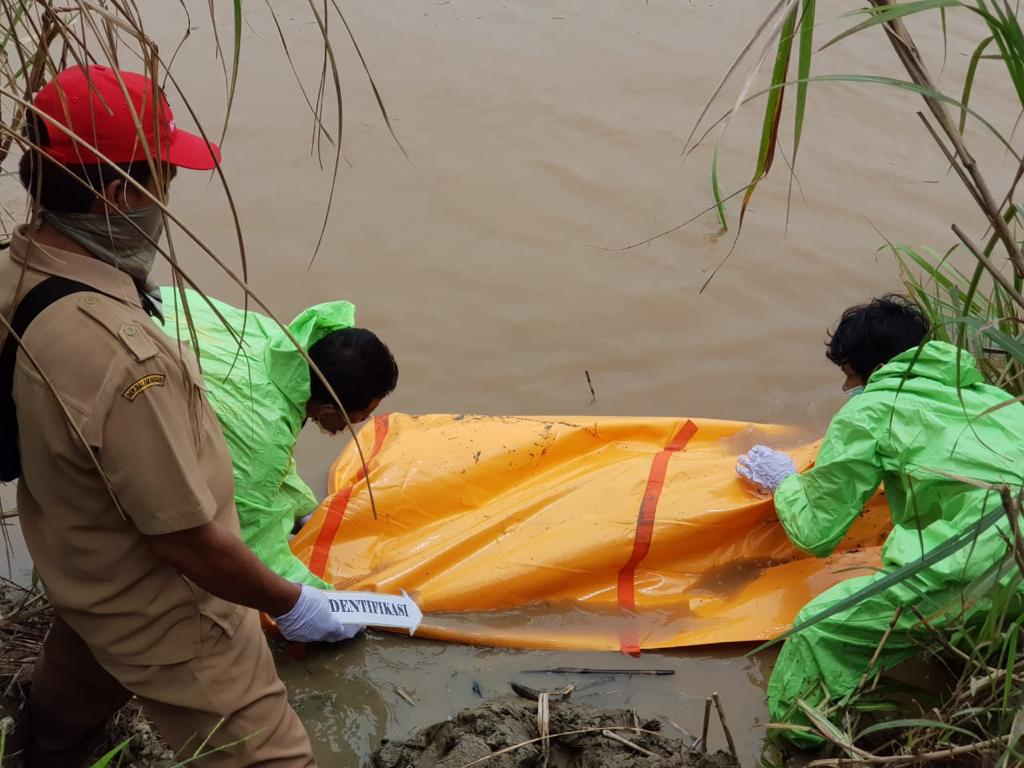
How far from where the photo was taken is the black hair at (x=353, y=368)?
2.53 meters

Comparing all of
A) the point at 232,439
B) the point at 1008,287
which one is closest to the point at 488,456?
the point at 232,439

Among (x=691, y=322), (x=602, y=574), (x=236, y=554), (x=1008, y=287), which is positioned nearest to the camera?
(x=1008, y=287)

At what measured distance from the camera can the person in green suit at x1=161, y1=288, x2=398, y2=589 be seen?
8.34 feet

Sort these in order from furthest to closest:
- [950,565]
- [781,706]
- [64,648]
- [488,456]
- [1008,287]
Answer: [488,456]
[781,706]
[950,565]
[64,648]
[1008,287]

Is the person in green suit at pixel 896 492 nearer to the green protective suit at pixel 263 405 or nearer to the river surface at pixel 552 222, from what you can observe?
the river surface at pixel 552 222

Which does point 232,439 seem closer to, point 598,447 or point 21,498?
point 21,498

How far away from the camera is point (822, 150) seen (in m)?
5.34

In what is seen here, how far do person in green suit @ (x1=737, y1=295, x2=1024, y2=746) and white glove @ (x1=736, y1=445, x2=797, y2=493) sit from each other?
0.42 ft

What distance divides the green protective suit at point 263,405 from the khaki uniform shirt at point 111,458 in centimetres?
73

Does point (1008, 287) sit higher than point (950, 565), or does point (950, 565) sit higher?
point (1008, 287)

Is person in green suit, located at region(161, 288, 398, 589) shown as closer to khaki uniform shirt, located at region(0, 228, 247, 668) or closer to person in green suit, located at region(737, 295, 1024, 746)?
khaki uniform shirt, located at region(0, 228, 247, 668)

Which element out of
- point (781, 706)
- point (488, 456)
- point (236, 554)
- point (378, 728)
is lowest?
point (378, 728)

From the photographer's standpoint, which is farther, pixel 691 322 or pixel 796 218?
pixel 796 218

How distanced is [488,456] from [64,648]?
1458 millimetres
